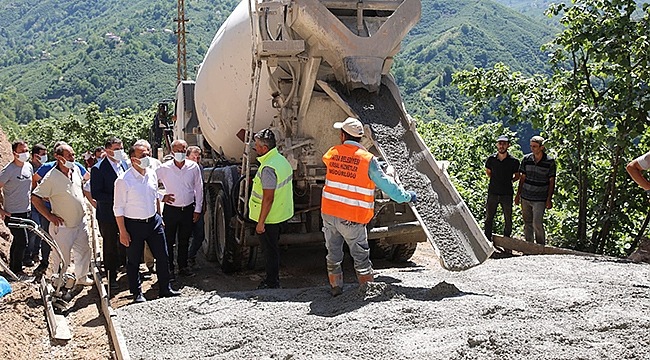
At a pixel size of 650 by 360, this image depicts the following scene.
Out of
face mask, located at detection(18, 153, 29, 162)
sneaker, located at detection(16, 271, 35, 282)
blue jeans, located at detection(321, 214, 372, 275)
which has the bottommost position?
sneaker, located at detection(16, 271, 35, 282)

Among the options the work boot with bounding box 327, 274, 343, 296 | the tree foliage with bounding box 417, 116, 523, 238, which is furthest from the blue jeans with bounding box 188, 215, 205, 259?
the tree foliage with bounding box 417, 116, 523, 238

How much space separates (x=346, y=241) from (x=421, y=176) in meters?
0.93

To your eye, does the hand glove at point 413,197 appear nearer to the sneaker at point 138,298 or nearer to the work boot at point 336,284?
the work boot at point 336,284

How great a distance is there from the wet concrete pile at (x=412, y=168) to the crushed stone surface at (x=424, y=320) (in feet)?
1.08

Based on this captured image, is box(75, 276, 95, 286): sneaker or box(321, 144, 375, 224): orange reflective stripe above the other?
box(321, 144, 375, 224): orange reflective stripe

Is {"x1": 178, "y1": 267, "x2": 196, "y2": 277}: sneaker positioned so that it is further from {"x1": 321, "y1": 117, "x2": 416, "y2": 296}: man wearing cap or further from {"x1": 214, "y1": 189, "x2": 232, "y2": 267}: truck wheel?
{"x1": 321, "y1": 117, "x2": 416, "y2": 296}: man wearing cap

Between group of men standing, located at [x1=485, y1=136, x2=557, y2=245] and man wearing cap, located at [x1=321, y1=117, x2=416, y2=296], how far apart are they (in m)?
3.12

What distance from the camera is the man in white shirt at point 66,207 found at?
6.25 m

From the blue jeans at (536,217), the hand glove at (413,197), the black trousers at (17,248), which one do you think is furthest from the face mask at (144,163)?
the blue jeans at (536,217)

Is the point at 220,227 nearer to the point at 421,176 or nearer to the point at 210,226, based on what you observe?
the point at 210,226

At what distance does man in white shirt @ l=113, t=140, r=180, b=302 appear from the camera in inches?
236

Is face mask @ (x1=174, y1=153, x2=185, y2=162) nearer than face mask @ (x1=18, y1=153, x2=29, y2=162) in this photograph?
Yes

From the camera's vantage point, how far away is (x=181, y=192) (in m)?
7.12

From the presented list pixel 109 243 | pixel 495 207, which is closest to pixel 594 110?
pixel 495 207
